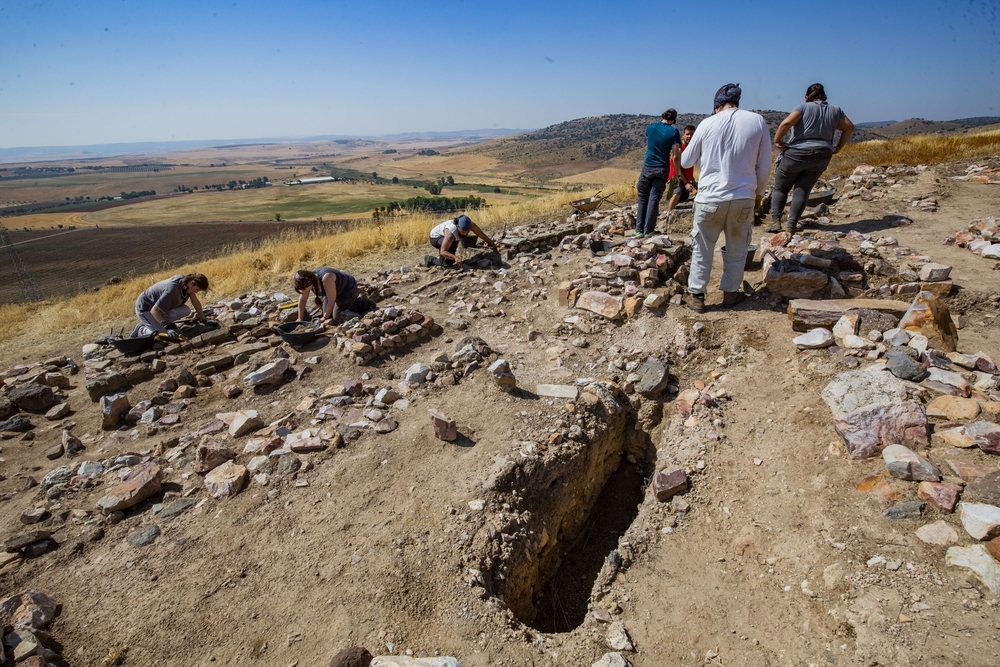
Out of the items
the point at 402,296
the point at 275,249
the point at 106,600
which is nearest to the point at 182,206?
the point at 275,249

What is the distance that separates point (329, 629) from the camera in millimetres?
2176

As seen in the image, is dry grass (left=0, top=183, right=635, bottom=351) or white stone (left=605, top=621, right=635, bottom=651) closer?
white stone (left=605, top=621, right=635, bottom=651)

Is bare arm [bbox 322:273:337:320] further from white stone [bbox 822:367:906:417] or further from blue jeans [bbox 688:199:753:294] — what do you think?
white stone [bbox 822:367:906:417]

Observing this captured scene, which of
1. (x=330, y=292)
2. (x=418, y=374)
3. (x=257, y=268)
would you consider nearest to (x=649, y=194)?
(x=418, y=374)

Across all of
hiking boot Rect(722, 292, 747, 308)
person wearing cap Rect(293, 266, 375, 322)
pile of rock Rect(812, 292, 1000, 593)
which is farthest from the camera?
person wearing cap Rect(293, 266, 375, 322)

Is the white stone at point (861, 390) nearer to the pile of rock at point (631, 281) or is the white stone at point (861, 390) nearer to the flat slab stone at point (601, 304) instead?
the pile of rock at point (631, 281)

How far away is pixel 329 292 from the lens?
5.23 meters

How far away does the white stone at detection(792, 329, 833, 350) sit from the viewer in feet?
11.0

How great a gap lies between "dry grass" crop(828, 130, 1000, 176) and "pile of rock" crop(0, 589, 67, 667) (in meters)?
12.7

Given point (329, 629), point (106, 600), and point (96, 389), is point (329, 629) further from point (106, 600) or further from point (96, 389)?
point (96, 389)

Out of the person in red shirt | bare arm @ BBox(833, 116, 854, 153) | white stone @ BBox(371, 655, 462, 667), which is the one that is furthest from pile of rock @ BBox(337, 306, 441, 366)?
Result: bare arm @ BBox(833, 116, 854, 153)

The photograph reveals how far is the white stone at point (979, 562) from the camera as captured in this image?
1808 millimetres

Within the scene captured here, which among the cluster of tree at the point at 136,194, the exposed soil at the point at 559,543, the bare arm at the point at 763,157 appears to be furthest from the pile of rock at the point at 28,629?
the cluster of tree at the point at 136,194

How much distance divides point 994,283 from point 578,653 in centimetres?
475
